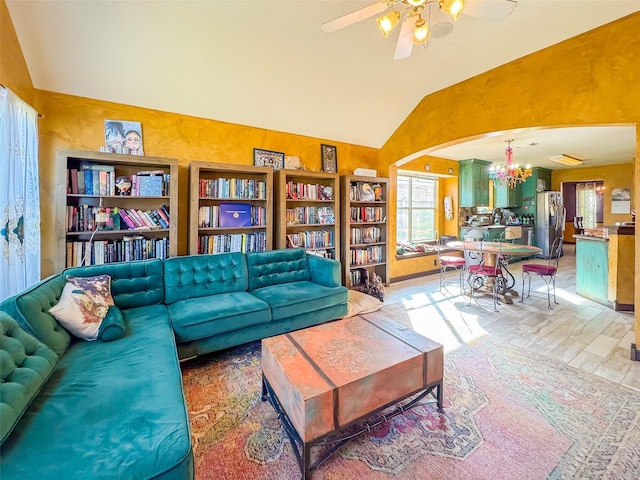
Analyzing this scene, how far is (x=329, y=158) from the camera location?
13.9 feet

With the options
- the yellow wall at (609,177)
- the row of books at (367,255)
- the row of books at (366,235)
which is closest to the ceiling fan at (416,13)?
the row of books at (366,235)

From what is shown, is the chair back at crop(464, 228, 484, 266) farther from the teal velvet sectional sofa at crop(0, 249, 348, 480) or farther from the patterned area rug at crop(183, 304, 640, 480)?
the teal velvet sectional sofa at crop(0, 249, 348, 480)

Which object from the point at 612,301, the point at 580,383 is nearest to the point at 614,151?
the point at 612,301

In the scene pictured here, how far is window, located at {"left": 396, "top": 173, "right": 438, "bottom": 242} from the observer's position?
5.82 meters

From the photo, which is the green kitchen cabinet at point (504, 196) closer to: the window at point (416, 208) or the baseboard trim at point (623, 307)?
the window at point (416, 208)

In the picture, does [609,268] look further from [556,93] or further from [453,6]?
[453,6]

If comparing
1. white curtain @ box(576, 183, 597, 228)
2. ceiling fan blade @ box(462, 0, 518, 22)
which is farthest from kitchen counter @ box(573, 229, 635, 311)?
white curtain @ box(576, 183, 597, 228)

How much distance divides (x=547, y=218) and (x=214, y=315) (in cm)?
850

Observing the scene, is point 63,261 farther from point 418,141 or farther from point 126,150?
point 418,141

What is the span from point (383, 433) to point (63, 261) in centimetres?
293

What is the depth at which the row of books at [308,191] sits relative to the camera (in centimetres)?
371

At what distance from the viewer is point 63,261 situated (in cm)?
245

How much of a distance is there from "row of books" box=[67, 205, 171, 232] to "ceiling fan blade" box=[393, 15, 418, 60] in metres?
2.67

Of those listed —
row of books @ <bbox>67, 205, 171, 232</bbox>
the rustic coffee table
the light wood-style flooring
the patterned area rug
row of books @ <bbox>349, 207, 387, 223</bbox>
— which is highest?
row of books @ <bbox>349, 207, 387, 223</bbox>
